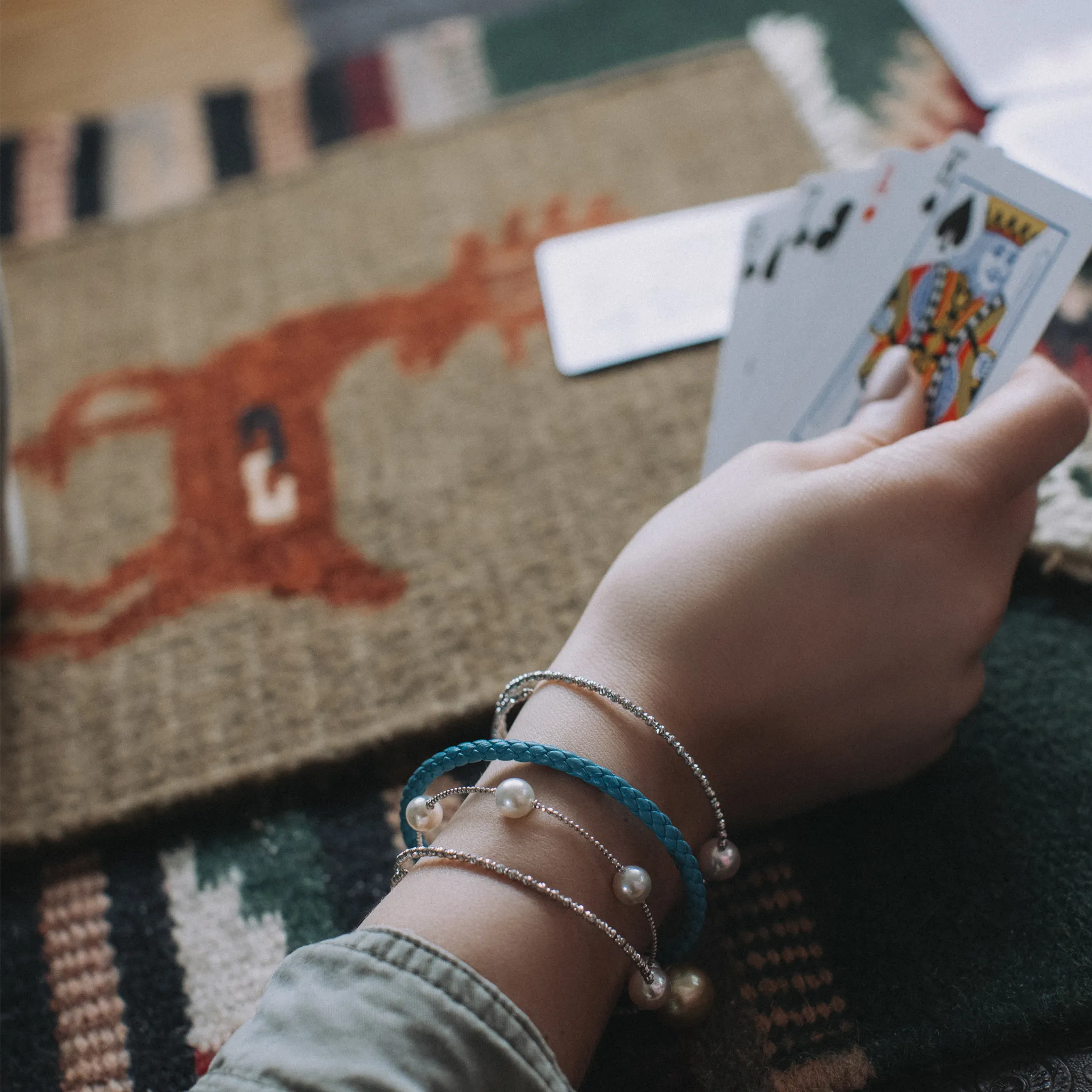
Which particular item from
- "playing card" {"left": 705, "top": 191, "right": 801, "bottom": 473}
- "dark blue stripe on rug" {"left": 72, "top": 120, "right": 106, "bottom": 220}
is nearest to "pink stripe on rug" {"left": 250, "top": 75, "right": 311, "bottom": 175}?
"dark blue stripe on rug" {"left": 72, "top": 120, "right": 106, "bottom": 220}

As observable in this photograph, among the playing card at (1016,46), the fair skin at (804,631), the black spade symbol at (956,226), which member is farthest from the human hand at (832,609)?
the playing card at (1016,46)

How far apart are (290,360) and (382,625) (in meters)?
0.31

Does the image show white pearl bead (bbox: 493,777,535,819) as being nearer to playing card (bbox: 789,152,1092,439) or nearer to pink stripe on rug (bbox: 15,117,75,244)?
playing card (bbox: 789,152,1092,439)

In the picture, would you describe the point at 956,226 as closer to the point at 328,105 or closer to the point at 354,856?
the point at 354,856

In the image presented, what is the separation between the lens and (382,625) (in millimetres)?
696

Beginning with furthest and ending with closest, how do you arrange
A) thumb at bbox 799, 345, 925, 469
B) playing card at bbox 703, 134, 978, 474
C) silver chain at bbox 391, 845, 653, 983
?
playing card at bbox 703, 134, 978, 474 < thumb at bbox 799, 345, 925, 469 < silver chain at bbox 391, 845, 653, 983

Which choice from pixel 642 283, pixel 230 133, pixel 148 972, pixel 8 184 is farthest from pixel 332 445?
pixel 8 184

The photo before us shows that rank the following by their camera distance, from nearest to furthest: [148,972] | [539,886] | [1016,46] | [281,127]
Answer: [539,886] < [148,972] < [1016,46] < [281,127]

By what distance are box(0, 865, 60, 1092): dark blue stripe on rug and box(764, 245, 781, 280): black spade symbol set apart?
0.69 m

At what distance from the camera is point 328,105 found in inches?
43.9

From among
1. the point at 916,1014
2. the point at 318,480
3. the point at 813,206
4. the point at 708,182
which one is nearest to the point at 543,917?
the point at 916,1014

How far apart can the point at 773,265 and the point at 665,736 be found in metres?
0.44

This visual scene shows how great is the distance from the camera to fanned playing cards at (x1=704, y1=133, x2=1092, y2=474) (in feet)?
1.90

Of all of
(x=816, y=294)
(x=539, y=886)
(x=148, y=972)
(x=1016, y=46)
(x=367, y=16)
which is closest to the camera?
(x=539, y=886)
